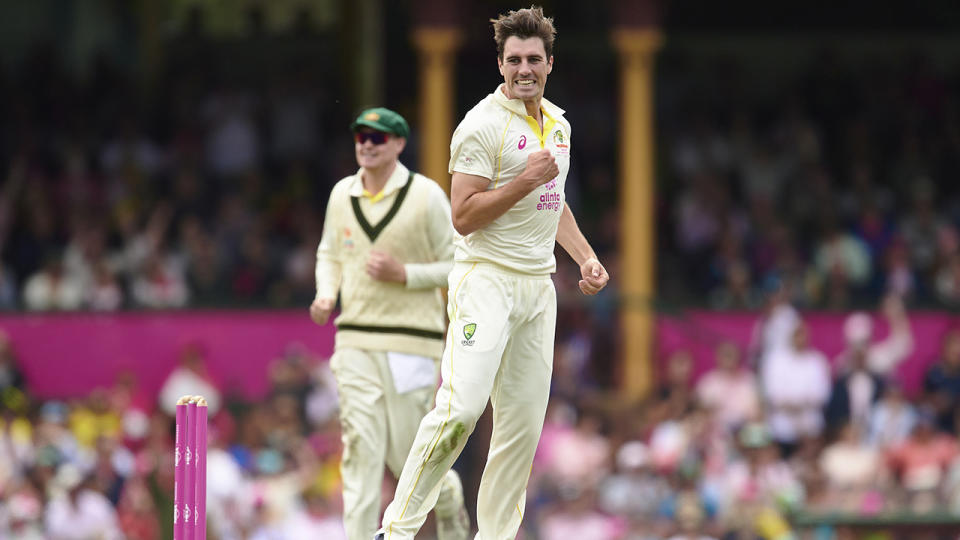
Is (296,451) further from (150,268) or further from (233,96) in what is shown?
(233,96)

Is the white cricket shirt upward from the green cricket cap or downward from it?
downward

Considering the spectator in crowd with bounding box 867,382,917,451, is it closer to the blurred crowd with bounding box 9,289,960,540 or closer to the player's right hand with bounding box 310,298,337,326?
the blurred crowd with bounding box 9,289,960,540

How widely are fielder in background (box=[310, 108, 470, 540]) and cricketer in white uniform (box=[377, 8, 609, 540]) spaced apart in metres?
1.20

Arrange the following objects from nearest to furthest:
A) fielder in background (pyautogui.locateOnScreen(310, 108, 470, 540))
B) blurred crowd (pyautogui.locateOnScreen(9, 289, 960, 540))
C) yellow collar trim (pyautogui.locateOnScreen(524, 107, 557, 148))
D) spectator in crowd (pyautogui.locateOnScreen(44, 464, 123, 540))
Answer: yellow collar trim (pyautogui.locateOnScreen(524, 107, 557, 148))
fielder in background (pyautogui.locateOnScreen(310, 108, 470, 540))
spectator in crowd (pyautogui.locateOnScreen(44, 464, 123, 540))
blurred crowd (pyautogui.locateOnScreen(9, 289, 960, 540))

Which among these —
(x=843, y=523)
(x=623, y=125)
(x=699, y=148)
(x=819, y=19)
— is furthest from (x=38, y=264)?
(x=819, y=19)

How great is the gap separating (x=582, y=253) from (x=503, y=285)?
503 millimetres

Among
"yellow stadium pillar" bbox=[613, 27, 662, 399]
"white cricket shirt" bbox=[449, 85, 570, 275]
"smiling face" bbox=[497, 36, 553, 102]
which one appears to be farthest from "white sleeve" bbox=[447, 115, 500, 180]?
"yellow stadium pillar" bbox=[613, 27, 662, 399]

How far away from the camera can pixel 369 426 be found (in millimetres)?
→ 8820

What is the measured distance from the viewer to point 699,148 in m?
19.6

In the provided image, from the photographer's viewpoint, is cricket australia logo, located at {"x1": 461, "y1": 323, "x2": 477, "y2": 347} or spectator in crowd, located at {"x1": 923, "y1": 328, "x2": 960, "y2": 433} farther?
spectator in crowd, located at {"x1": 923, "y1": 328, "x2": 960, "y2": 433}

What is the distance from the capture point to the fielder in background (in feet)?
28.8

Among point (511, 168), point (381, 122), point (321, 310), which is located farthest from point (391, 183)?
point (511, 168)

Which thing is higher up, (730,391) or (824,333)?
(824,333)

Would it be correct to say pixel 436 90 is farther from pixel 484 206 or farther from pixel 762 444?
pixel 484 206
